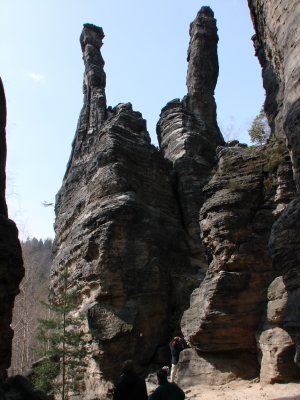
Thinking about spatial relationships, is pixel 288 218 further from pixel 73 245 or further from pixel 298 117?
pixel 73 245

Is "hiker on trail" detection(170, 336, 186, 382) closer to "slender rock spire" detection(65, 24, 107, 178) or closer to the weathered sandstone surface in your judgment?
the weathered sandstone surface

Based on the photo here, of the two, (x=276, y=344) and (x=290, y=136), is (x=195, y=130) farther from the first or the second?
(x=290, y=136)

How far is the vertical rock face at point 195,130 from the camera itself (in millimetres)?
20219

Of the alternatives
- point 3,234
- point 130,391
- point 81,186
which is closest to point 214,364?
point 130,391

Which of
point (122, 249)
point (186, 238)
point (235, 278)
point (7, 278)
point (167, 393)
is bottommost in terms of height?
point (167, 393)

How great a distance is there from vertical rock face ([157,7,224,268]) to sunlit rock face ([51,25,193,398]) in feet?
2.49

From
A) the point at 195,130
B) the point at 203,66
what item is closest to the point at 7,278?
the point at 195,130

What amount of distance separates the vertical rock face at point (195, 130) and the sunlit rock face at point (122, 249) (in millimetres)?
758

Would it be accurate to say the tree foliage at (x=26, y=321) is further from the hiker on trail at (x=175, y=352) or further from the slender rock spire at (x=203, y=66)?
the slender rock spire at (x=203, y=66)

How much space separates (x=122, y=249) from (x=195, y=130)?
10731 millimetres

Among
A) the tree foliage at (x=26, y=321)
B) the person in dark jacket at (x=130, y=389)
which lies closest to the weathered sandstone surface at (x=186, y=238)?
the person in dark jacket at (x=130, y=389)

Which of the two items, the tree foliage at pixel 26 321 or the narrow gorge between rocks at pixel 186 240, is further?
the tree foliage at pixel 26 321

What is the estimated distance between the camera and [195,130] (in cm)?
2400

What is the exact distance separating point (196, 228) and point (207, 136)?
7079mm
